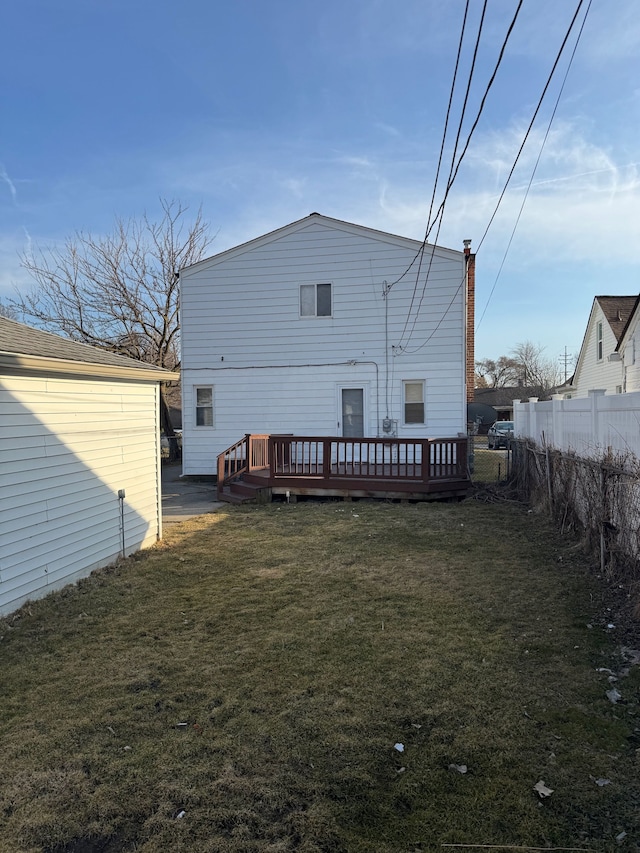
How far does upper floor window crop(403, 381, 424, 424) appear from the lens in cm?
1240

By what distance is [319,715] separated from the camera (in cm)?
303

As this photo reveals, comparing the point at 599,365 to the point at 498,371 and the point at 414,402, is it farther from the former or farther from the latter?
the point at 498,371

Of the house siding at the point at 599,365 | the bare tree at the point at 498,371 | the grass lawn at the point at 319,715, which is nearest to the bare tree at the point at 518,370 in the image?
the bare tree at the point at 498,371

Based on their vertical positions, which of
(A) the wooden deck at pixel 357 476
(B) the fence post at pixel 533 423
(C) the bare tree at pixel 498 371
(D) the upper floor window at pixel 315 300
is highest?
(C) the bare tree at pixel 498 371

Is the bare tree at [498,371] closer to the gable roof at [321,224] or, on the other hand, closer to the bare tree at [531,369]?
the bare tree at [531,369]

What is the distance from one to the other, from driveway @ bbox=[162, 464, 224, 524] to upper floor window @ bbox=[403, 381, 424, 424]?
507cm

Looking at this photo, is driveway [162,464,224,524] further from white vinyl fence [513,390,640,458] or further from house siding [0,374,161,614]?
white vinyl fence [513,390,640,458]

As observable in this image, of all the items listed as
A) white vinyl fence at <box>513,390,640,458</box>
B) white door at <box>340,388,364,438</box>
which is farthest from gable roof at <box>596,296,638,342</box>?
white door at <box>340,388,364,438</box>

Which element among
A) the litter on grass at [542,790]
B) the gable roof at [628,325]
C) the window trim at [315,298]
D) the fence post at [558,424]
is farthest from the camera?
the gable roof at [628,325]

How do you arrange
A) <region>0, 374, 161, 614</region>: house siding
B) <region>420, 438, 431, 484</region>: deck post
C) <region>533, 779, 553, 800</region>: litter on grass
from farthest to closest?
1. <region>420, 438, 431, 484</region>: deck post
2. <region>0, 374, 161, 614</region>: house siding
3. <region>533, 779, 553, 800</region>: litter on grass

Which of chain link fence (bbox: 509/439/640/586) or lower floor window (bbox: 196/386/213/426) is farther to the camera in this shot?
lower floor window (bbox: 196/386/213/426)

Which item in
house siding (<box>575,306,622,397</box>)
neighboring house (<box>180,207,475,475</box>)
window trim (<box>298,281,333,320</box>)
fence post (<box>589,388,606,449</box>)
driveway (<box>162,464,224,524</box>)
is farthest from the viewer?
house siding (<box>575,306,622,397</box>)

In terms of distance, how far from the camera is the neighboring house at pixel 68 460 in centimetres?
479

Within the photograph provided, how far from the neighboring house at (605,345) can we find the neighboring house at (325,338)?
8.17m
